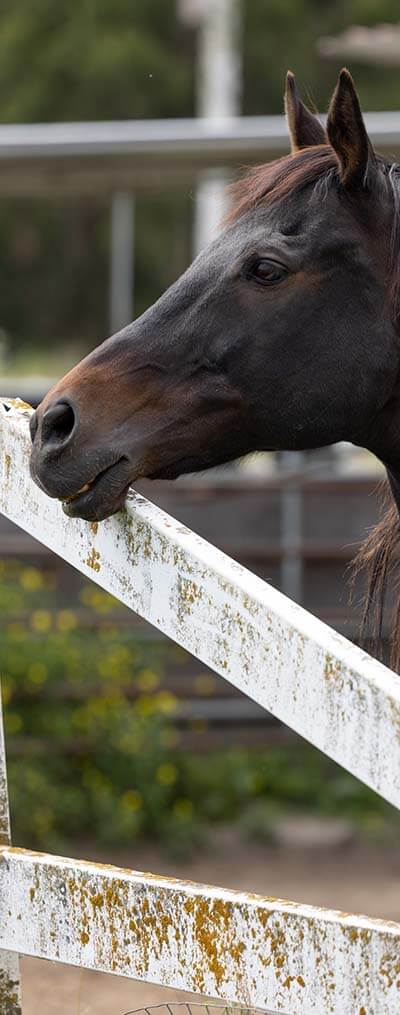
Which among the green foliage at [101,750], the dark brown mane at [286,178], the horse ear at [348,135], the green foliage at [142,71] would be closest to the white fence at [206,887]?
the dark brown mane at [286,178]

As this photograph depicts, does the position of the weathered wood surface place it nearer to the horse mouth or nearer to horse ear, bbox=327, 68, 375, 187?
the horse mouth

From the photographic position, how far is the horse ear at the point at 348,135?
7.48 feet

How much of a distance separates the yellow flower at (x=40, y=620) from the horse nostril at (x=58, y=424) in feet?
14.8

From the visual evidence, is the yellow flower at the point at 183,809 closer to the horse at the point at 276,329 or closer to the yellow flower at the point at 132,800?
the yellow flower at the point at 132,800

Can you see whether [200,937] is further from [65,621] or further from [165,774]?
[65,621]

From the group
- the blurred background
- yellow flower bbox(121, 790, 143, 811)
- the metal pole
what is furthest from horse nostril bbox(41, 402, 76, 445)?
the metal pole

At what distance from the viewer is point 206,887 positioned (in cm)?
181

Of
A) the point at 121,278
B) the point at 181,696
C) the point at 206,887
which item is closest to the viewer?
the point at 206,887

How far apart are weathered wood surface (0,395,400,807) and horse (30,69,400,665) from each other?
1.03 ft

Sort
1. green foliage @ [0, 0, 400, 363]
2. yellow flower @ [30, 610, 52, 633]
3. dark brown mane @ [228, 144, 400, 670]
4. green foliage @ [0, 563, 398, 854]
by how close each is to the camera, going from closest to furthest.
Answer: dark brown mane @ [228, 144, 400, 670], green foliage @ [0, 563, 398, 854], yellow flower @ [30, 610, 52, 633], green foliage @ [0, 0, 400, 363]

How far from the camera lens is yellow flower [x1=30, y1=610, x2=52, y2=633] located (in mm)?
6664

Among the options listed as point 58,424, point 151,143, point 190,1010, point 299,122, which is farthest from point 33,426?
point 151,143

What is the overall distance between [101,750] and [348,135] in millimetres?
4584

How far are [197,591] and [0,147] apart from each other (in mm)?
4558
